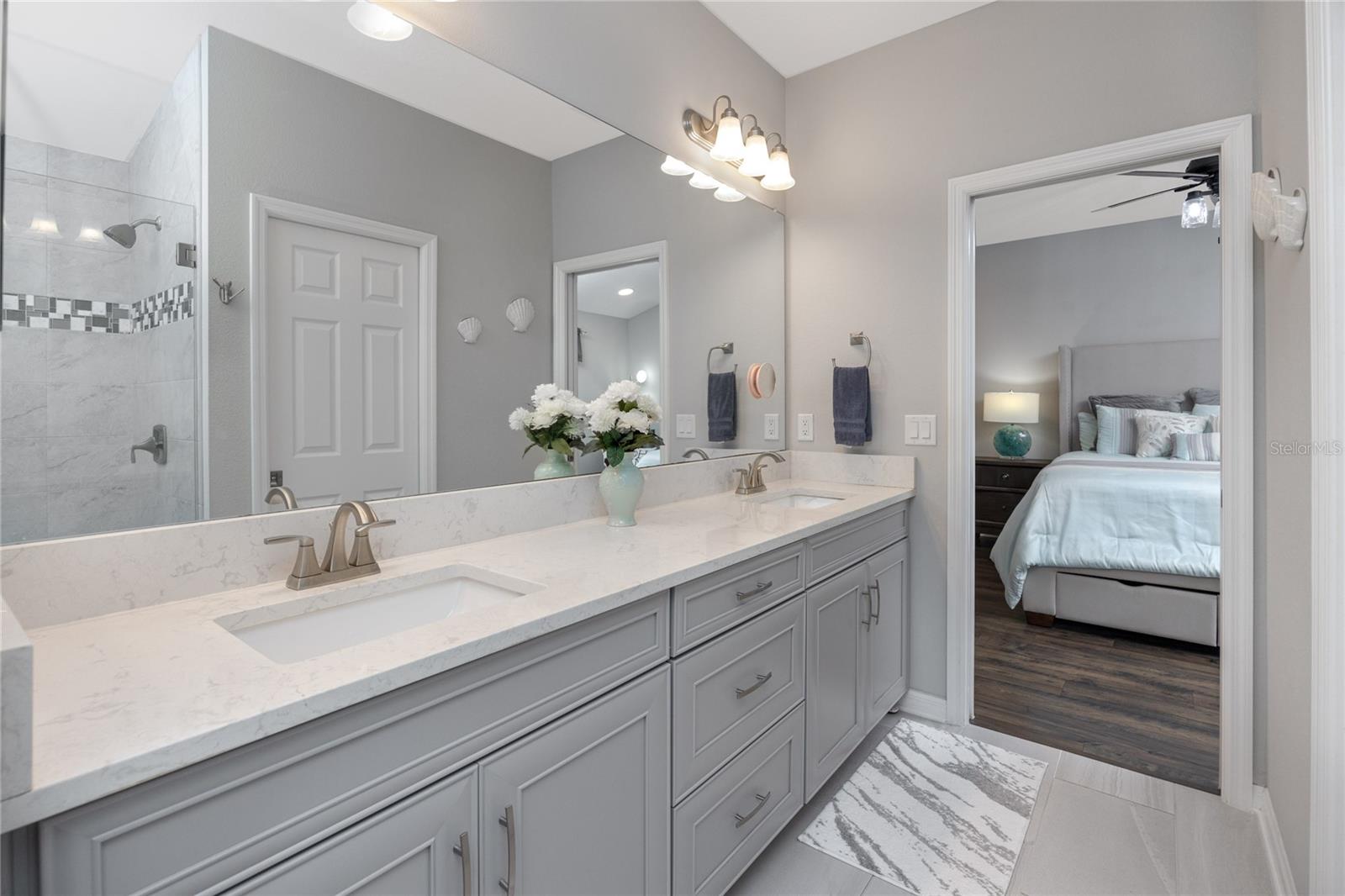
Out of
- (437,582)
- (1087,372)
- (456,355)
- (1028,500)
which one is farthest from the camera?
(1087,372)

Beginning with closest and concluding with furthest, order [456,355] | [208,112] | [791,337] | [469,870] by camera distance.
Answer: [469,870] < [208,112] < [456,355] < [791,337]

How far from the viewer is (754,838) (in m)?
1.54

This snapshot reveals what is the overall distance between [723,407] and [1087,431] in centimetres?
410

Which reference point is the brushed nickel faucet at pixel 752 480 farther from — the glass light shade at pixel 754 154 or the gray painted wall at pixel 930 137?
the glass light shade at pixel 754 154

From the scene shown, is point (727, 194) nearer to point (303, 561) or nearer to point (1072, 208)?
point (303, 561)

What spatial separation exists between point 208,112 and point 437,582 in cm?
94

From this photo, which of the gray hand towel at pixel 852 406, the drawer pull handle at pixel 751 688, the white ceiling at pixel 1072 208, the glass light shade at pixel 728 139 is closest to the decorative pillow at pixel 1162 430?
the white ceiling at pixel 1072 208

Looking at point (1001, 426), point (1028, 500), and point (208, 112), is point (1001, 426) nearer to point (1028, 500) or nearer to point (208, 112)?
point (1028, 500)

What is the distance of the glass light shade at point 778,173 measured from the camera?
2510 mm

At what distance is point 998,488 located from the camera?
525 centimetres

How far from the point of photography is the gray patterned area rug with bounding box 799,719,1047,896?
1646 mm

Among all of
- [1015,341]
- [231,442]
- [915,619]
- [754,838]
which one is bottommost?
[754,838]

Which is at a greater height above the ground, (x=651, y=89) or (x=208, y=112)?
(x=651, y=89)

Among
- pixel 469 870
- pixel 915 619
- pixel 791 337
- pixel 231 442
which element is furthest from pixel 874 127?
pixel 469 870
